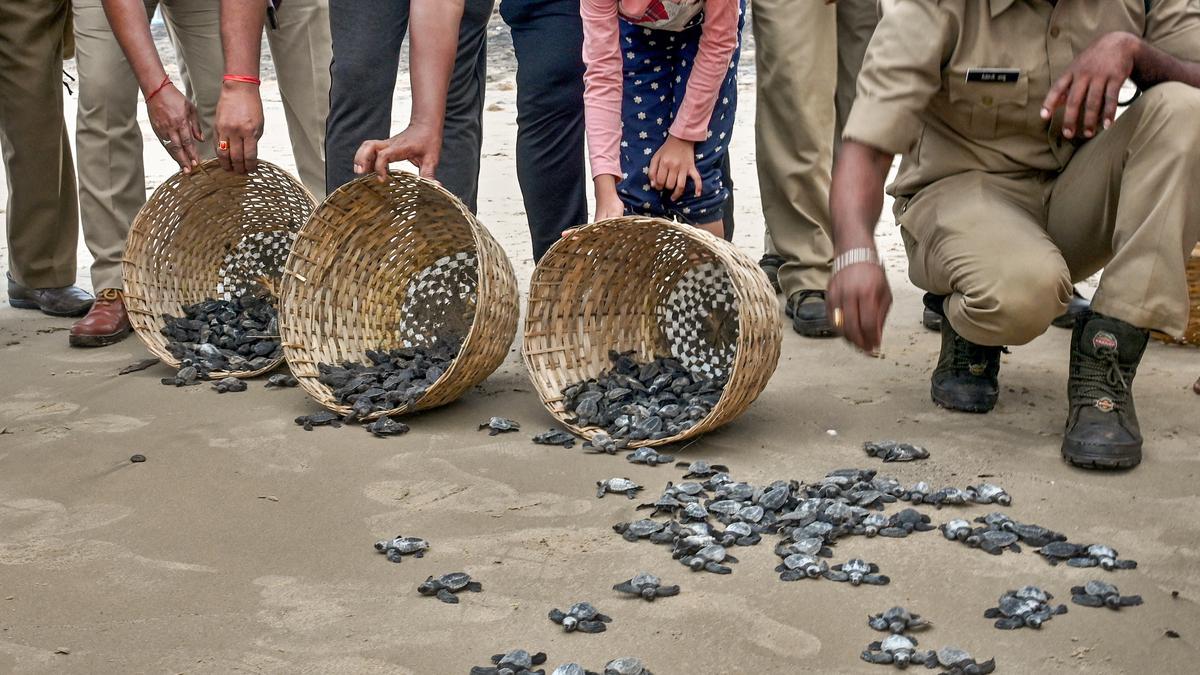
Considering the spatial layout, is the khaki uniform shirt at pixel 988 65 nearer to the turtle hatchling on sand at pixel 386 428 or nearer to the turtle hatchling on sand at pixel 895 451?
the turtle hatchling on sand at pixel 895 451

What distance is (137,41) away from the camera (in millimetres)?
3242

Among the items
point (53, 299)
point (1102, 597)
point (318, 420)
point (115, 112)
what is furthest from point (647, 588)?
point (53, 299)

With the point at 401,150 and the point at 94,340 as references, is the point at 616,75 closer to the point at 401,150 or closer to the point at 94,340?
the point at 401,150

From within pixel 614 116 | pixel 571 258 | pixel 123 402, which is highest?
pixel 614 116

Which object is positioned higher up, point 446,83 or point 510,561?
point 446,83

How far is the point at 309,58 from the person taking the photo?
3990 mm

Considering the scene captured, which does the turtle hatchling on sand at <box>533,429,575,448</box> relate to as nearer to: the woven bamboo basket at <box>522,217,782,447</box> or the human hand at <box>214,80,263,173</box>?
the woven bamboo basket at <box>522,217,782,447</box>

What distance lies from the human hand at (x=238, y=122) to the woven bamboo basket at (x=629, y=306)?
80 centimetres

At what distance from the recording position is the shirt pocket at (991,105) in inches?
108

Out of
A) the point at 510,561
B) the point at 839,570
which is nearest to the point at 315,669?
the point at 510,561

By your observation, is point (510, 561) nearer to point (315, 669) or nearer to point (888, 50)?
point (315, 669)

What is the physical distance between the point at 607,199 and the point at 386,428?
0.73 metres

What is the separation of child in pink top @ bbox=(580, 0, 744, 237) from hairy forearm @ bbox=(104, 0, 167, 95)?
1070 millimetres

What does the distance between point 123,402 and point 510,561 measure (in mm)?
1340
